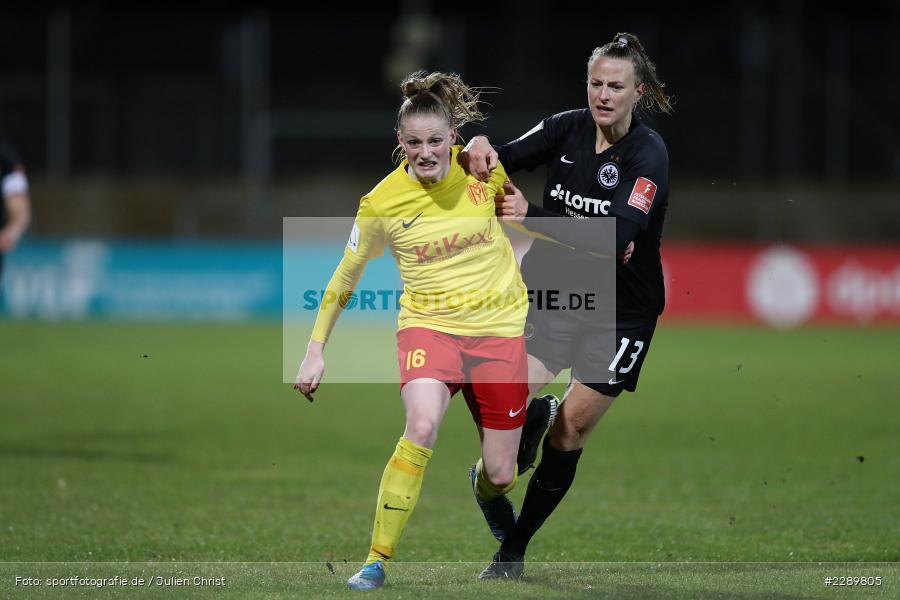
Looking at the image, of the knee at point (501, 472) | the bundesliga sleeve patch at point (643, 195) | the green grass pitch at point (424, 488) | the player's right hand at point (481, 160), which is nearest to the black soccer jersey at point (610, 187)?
the bundesliga sleeve patch at point (643, 195)

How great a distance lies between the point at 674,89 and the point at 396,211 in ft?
68.3

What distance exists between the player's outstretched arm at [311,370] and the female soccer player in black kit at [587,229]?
3.23ft

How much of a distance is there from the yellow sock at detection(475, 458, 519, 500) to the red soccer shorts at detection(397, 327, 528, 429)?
0.31m

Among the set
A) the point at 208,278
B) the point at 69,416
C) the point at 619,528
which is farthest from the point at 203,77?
the point at 619,528

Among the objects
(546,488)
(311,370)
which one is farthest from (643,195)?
(311,370)

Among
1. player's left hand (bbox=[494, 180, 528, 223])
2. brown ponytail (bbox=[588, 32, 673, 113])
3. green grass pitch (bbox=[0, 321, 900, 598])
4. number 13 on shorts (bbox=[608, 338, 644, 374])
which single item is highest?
brown ponytail (bbox=[588, 32, 673, 113])

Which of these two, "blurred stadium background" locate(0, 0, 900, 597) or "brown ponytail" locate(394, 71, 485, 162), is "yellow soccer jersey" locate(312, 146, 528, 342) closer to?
"brown ponytail" locate(394, 71, 485, 162)

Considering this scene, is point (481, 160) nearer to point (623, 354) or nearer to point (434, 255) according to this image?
point (434, 255)

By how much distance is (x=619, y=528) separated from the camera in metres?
7.32

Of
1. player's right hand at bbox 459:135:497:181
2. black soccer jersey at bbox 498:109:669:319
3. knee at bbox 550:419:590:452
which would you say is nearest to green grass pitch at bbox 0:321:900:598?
knee at bbox 550:419:590:452

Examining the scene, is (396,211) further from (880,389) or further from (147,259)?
(147,259)

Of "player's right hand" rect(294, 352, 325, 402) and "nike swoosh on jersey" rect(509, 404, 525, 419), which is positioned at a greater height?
"player's right hand" rect(294, 352, 325, 402)

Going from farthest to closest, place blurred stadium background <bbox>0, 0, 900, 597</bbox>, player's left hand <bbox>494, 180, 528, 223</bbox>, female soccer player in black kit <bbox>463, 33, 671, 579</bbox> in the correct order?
1. blurred stadium background <bbox>0, 0, 900, 597</bbox>
2. female soccer player in black kit <bbox>463, 33, 671, 579</bbox>
3. player's left hand <bbox>494, 180, 528, 223</bbox>

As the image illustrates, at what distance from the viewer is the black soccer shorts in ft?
19.6
